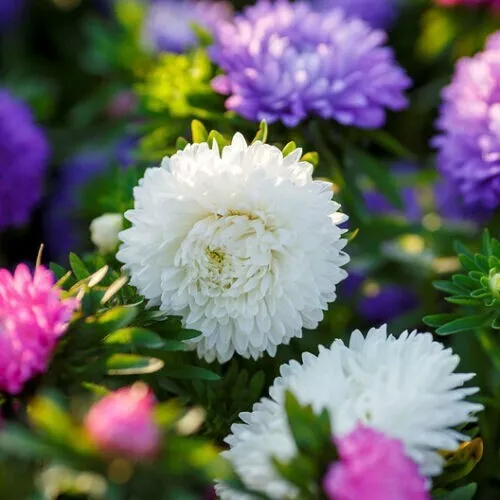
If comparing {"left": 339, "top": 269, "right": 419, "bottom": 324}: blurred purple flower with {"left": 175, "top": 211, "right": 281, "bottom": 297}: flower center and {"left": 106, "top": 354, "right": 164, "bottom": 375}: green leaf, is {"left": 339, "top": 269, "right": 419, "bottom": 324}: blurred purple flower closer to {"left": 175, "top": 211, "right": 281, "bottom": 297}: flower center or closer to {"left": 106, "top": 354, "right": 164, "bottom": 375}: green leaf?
{"left": 175, "top": 211, "right": 281, "bottom": 297}: flower center

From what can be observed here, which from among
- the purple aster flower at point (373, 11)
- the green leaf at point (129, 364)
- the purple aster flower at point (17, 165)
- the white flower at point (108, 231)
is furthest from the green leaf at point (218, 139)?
the purple aster flower at point (373, 11)

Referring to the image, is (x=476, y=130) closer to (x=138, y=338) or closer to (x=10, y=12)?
(x=138, y=338)

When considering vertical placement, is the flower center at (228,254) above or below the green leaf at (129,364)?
above

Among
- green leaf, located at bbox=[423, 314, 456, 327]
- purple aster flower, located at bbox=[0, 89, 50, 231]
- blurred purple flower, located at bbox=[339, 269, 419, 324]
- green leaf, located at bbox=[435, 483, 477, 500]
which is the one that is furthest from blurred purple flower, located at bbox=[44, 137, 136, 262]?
green leaf, located at bbox=[435, 483, 477, 500]

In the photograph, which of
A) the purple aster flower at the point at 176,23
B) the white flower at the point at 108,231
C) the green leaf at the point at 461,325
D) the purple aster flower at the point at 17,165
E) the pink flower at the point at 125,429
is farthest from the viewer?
the purple aster flower at the point at 176,23

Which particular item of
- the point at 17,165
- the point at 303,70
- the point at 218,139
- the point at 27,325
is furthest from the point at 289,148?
the point at 17,165

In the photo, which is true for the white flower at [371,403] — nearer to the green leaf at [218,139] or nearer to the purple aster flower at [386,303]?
the green leaf at [218,139]

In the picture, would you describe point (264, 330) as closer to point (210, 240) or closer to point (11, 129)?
point (210, 240)
